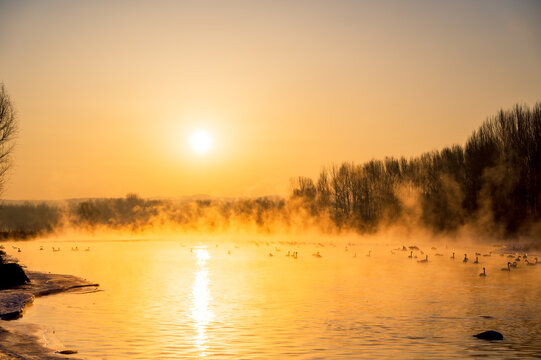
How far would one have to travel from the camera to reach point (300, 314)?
23047 millimetres

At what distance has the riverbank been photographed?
14812mm

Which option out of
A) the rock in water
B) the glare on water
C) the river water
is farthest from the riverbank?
the rock in water

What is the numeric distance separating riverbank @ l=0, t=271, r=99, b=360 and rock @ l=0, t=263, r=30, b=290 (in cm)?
36

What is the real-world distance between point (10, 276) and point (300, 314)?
14.5 meters

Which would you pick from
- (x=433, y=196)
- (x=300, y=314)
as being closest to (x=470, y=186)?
(x=433, y=196)

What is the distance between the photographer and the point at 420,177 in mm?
97625

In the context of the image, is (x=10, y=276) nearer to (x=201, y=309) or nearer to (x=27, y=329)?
(x=201, y=309)

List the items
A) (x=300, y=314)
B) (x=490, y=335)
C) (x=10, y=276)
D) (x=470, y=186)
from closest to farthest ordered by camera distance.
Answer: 1. (x=490, y=335)
2. (x=300, y=314)
3. (x=10, y=276)
4. (x=470, y=186)

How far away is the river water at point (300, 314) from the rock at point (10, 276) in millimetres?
2150

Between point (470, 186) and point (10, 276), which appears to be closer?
point (10, 276)

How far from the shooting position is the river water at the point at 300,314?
16734 millimetres

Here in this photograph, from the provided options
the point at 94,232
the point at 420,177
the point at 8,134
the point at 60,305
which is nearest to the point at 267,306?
the point at 60,305

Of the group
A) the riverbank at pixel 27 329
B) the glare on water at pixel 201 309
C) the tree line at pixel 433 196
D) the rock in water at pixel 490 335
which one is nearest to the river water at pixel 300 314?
the glare on water at pixel 201 309

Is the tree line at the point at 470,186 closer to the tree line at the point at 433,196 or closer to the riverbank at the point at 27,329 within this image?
the tree line at the point at 433,196
